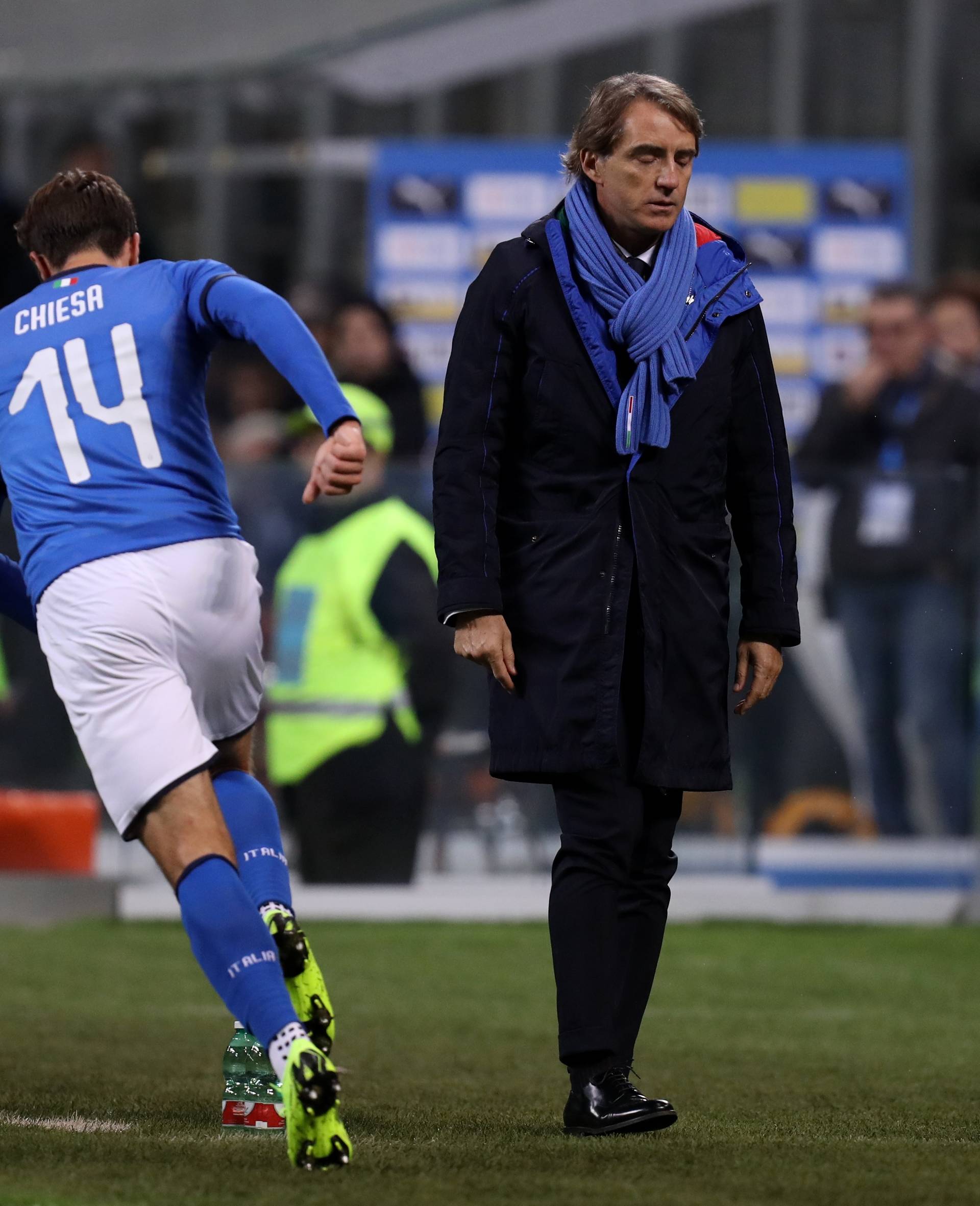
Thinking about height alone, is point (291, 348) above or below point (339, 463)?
above

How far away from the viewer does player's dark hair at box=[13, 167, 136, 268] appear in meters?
4.70

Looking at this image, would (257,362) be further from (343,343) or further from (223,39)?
(223,39)

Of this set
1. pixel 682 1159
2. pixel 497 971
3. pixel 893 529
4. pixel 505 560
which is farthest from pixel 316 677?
pixel 682 1159

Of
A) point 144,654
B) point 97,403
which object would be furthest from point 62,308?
point 144,654

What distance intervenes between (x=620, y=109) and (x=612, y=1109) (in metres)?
1.83

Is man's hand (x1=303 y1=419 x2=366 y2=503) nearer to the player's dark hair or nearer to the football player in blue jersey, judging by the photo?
the football player in blue jersey

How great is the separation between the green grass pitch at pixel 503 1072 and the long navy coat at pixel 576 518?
74 centimetres

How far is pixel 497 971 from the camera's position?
8219 millimetres

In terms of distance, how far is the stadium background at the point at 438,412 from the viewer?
5.02 meters

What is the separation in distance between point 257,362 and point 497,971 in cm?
554

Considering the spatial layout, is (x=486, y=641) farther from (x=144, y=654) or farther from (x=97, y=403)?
(x=97, y=403)

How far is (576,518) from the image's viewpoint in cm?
453

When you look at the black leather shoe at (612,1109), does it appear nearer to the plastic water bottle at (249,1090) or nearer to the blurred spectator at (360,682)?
the plastic water bottle at (249,1090)

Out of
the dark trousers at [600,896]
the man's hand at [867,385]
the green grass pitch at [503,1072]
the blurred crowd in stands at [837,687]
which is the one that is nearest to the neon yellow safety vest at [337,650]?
the blurred crowd in stands at [837,687]
